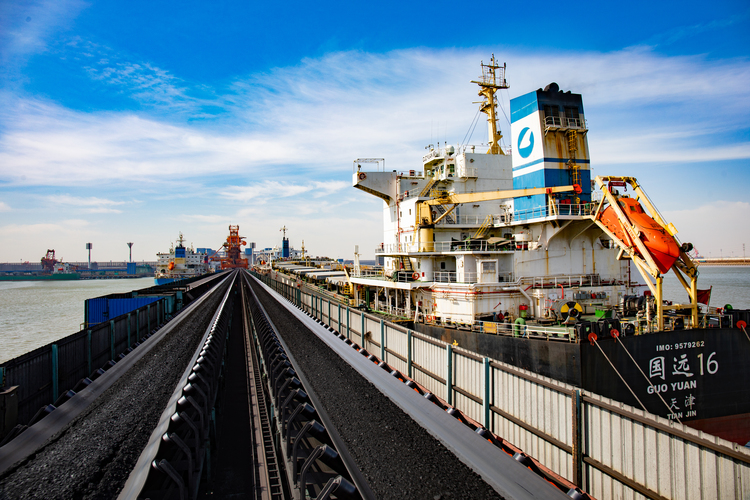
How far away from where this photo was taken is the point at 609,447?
5000 millimetres

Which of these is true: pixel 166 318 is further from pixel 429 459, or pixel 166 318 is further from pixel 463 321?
pixel 429 459

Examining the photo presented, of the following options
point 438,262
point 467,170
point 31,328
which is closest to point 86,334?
point 438,262

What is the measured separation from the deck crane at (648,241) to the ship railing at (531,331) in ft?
10.8

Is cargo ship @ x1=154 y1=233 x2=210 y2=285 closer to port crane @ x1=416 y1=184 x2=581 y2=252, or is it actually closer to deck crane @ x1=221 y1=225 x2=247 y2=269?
deck crane @ x1=221 y1=225 x2=247 y2=269

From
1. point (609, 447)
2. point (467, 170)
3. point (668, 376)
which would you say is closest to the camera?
point (609, 447)

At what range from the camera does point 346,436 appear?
615cm

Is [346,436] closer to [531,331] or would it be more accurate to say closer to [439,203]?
[531,331]

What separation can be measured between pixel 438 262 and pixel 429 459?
18.1 metres

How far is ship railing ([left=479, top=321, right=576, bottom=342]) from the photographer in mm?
13172

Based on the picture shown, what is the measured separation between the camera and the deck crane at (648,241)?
13.8 meters

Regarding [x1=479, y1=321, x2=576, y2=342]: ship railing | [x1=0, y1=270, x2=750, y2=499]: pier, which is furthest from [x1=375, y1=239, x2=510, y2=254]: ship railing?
[x1=0, y1=270, x2=750, y2=499]: pier

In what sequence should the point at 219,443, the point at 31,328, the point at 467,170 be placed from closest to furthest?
the point at 219,443 → the point at 467,170 → the point at 31,328

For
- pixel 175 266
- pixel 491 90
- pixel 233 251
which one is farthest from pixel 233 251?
pixel 491 90

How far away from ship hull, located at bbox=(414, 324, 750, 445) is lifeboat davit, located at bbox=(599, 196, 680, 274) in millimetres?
2746
